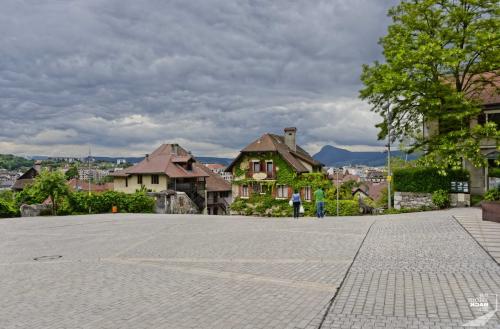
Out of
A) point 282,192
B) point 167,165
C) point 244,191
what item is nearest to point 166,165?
point 167,165

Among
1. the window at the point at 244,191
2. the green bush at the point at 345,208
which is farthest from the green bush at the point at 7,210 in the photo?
the green bush at the point at 345,208

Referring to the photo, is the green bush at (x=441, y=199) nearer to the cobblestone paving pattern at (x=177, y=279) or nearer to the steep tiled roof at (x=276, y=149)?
the cobblestone paving pattern at (x=177, y=279)

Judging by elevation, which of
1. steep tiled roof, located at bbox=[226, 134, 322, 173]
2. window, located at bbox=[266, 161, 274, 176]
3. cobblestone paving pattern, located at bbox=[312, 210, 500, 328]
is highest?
steep tiled roof, located at bbox=[226, 134, 322, 173]

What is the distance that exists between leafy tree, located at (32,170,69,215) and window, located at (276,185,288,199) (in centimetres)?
2138

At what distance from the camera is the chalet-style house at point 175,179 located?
51.3 meters

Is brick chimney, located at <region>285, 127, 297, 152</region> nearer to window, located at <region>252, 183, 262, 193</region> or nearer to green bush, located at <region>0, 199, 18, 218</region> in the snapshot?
window, located at <region>252, 183, 262, 193</region>

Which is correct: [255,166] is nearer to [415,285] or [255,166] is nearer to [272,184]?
[272,184]

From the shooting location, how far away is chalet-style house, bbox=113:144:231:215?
51281 millimetres

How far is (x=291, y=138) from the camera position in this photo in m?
51.2

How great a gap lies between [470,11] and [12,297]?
2587 centimetres

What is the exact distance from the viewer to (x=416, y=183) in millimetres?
26516

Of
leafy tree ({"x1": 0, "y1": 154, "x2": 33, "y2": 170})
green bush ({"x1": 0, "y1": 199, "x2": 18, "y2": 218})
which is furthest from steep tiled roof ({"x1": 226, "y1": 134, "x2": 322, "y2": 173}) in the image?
leafy tree ({"x1": 0, "y1": 154, "x2": 33, "y2": 170})

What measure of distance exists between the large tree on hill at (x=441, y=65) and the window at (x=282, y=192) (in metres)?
18.7

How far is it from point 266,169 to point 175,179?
41.5ft
